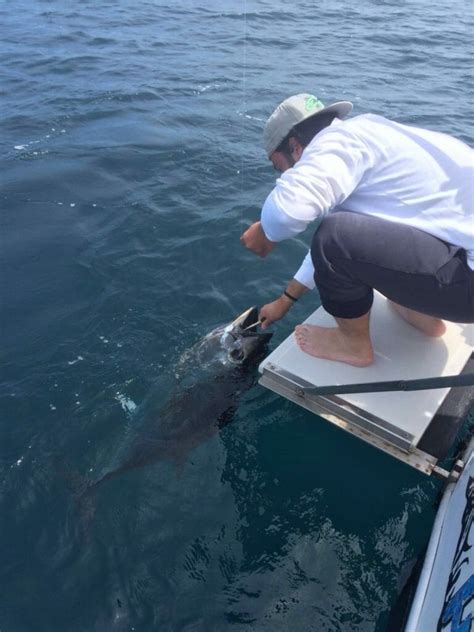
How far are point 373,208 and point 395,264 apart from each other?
0.36 meters

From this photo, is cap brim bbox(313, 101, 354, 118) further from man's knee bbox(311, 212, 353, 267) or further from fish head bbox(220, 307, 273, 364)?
fish head bbox(220, 307, 273, 364)

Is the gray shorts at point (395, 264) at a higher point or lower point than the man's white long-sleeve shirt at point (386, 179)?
lower

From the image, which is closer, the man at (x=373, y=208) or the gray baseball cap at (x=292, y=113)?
the man at (x=373, y=208)

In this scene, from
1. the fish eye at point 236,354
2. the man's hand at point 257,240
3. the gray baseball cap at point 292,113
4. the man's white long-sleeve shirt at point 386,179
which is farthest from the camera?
the fish eye at point 236,354

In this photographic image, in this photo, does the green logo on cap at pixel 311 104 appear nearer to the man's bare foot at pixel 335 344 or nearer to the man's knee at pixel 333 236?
the man's knee at pixel 333 236

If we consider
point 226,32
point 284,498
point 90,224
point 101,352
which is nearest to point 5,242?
point 90,224

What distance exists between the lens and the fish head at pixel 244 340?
466 centimetres

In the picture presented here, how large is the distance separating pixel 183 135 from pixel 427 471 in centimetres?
755

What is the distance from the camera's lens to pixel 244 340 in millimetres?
4676

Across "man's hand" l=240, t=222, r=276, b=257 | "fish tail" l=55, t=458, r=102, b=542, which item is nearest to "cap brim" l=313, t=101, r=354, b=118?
"man's hand" l=240, t=222, r=276, b=257

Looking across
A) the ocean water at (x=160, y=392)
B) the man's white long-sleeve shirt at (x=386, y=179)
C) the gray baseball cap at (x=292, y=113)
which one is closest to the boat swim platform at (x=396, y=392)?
the ocean water at (x=160, y=392)

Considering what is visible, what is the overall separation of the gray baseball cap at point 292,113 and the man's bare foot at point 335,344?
52.9 inches

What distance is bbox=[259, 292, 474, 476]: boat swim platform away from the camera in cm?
331

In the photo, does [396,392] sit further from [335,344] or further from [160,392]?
[160,392]
